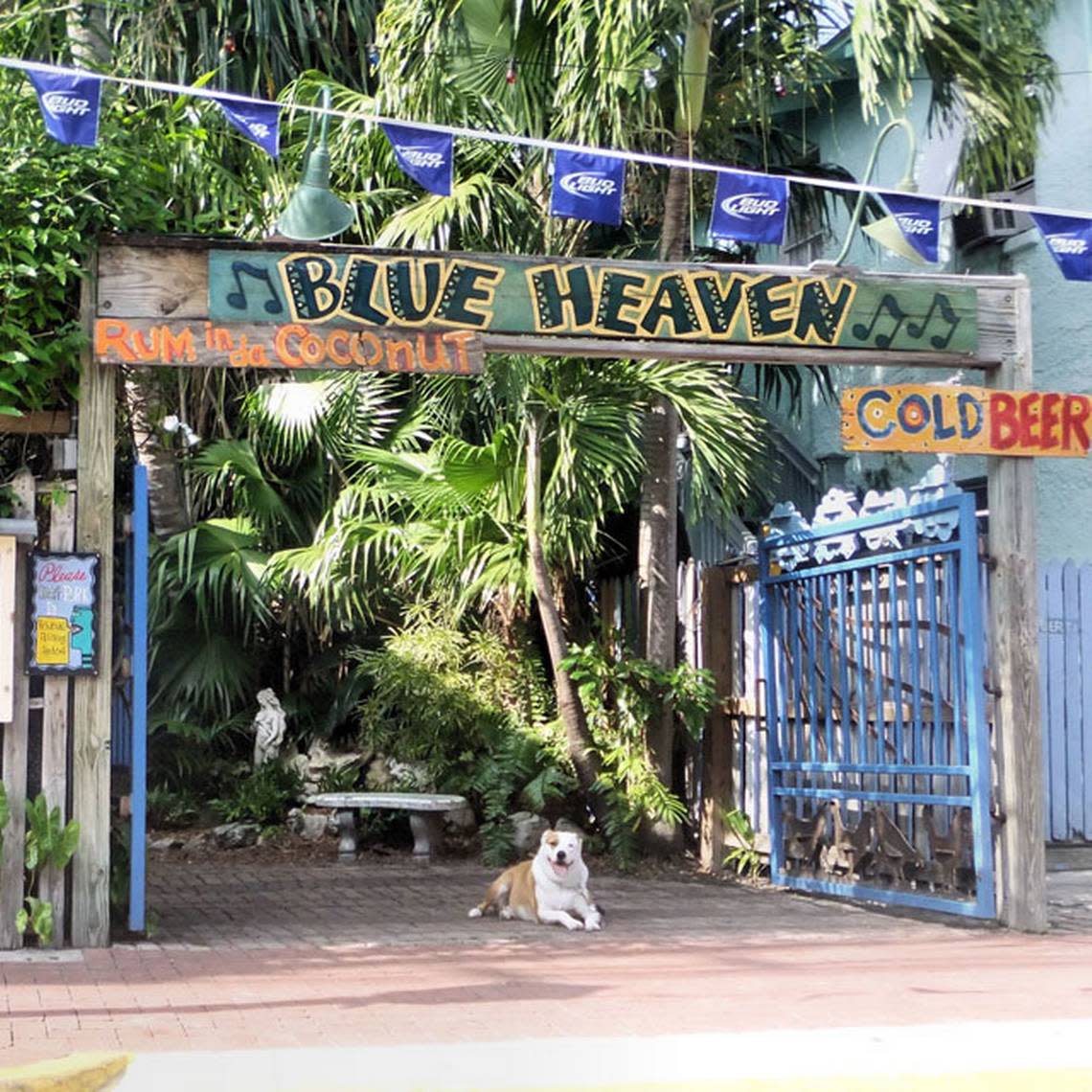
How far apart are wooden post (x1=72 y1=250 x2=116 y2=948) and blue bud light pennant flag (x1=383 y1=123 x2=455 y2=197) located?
1.76 m

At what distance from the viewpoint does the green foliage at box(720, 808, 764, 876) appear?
1248cm

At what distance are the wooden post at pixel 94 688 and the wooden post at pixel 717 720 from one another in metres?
5.25

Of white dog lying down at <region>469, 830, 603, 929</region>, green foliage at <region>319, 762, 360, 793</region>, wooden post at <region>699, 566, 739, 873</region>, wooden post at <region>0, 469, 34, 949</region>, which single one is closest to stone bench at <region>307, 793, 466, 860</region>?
green foliage at <region>319, 762, 360, 793</region>

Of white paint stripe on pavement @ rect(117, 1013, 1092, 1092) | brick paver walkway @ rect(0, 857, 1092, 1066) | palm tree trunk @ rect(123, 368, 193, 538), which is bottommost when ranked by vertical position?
brick paver walkway @ rect(0, 857, 1092, 1066)

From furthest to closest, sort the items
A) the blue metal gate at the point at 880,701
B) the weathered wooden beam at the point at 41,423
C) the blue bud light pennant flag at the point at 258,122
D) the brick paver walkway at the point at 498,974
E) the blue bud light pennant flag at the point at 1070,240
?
the blue metal gate at the point at 880,701
the blue bud light pennant flag at the point at 1070,240
the weathered wooden beam at the point at 41,423
the blue bud light pennant flag at the point at 258,122
the brick paver walkway at the point at 498,974

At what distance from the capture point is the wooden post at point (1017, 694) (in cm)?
988

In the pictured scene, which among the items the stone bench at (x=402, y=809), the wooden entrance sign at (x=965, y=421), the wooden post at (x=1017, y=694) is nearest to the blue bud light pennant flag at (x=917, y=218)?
the wooden entrance sign at (x=965, y=421)

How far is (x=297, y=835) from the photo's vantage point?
14414 millimetres

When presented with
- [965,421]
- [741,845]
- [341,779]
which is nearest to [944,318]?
[965,421]

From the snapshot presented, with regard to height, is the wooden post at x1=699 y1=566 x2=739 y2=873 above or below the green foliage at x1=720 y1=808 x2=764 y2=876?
above

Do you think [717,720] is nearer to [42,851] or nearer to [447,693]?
[447,693]


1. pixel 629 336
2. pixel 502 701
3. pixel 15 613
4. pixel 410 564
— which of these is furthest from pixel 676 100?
pixel 15 613

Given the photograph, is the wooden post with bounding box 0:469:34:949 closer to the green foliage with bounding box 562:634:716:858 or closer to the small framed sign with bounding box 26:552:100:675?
the small framed sign with bounding box 26:552:100:675

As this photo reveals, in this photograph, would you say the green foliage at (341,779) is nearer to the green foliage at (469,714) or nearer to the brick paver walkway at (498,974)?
the green foliage at (469,714)
